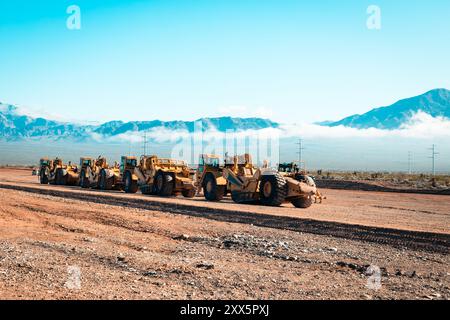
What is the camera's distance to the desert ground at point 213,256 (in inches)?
360

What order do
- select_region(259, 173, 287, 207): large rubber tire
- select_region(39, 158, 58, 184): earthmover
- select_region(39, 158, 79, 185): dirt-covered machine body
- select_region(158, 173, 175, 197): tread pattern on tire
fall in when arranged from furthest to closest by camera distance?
1. select_region(39, 158, 58, 184): earthmover
2. select_region(39, 158, 79, 185): dirt-covered machine body
3. select_region(158, 173, 175, 197): tread pattern on tire
4. select_region(259, 173, 287, 207): large rubber tire

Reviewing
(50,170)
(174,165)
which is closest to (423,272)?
(174,165)

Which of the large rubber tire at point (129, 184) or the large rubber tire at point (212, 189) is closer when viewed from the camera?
the large rubber tire at point (212, 189)

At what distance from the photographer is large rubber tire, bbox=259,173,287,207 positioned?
77.4 feet

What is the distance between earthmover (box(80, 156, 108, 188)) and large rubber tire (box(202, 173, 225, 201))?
1104 cm

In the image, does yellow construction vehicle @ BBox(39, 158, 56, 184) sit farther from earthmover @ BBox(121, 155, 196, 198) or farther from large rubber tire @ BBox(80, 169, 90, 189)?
earthmover @ BBox(121, 155, 196, 198)

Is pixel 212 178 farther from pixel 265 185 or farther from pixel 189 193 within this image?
pixel 265 185

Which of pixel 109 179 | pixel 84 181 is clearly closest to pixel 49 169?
pixel 84 181

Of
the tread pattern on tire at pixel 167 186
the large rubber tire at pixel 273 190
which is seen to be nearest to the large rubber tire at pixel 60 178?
the tread pattern on tire at pixel 167 186

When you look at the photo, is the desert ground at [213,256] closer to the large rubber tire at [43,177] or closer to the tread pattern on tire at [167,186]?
the tread pattern on tire at [167,186]

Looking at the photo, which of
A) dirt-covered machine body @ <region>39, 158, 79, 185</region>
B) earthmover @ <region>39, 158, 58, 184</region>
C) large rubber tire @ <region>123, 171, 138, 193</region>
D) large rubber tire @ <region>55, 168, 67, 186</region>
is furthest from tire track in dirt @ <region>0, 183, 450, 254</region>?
earthmover @ <region>39, 158, 58, 184</region>

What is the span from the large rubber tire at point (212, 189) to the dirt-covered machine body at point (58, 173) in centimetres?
1545

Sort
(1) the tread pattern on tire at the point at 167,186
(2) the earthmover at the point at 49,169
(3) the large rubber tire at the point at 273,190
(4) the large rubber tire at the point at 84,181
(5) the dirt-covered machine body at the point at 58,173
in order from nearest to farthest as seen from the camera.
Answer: (3) the large rubber tire at the point at 273,190, (1) the tread pattern on tire at the point at 167,186, (4) the large rubber tire at the point at 84,181, (5) the dirt-covered machine body at the point at 58,173, (2) the earthmover at the point at 49,169
